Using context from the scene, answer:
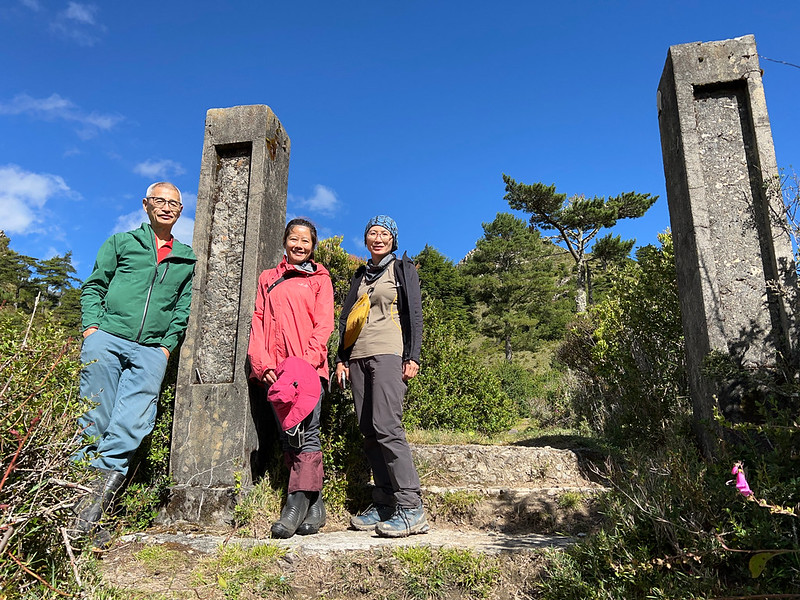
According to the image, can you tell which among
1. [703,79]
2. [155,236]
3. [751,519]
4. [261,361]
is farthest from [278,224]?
[751,519]

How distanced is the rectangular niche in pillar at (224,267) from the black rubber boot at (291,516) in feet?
3.55

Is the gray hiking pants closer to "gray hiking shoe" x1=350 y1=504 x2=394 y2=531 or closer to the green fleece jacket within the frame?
"gray hiking shoe" x1=350 y1=504 x2=394 y2=531

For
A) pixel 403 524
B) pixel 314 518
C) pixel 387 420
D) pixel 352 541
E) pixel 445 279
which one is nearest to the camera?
pixel 352 541

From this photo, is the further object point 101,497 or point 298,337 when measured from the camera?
point 298,337

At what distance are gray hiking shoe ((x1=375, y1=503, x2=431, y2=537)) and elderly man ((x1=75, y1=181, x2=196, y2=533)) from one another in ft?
5.34

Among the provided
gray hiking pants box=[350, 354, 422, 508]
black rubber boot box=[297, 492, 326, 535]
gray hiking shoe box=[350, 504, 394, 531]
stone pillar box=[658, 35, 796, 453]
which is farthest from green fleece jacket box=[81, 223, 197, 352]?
stone pillar box=[658, 35, 796, 453]

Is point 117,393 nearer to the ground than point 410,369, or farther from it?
nearer to the ground

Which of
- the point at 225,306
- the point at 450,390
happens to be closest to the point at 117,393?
the point at 225,306

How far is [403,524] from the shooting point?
132 inches

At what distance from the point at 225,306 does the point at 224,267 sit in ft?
1.08

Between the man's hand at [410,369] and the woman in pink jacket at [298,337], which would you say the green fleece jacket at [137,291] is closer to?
the woman in pink jacket at [298,337]

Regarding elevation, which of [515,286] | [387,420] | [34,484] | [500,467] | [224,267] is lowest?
[500,467]

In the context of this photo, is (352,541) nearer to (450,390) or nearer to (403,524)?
(403,524)

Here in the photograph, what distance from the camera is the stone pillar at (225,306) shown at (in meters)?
3.83
